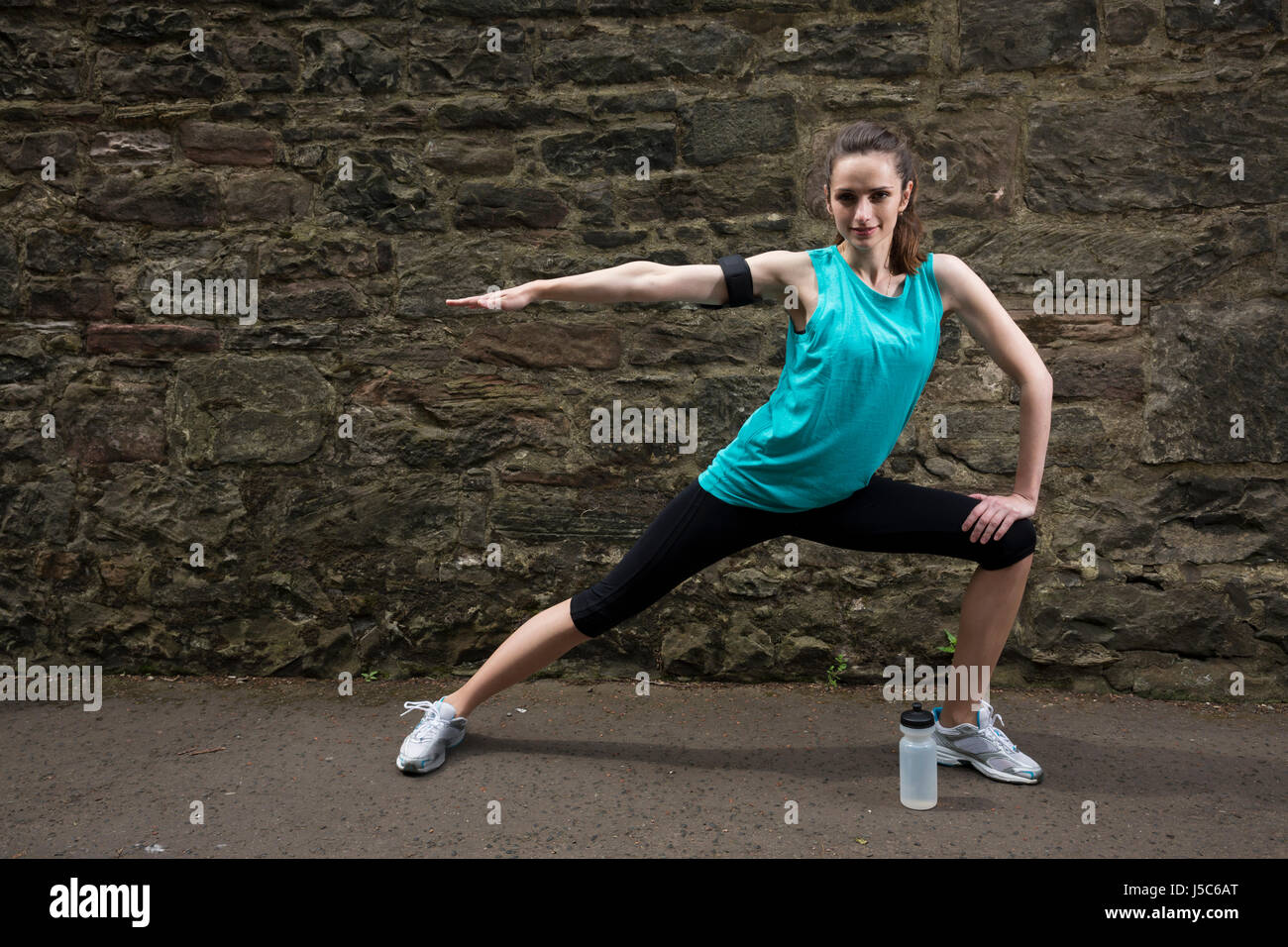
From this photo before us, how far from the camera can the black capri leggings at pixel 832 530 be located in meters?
2.71

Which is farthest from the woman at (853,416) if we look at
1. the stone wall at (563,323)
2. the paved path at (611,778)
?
the stone wall at (563,323)

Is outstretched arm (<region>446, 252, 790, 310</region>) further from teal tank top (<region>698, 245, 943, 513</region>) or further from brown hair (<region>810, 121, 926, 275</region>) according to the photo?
brown hair (<region>810, 121, 926, 275</region>)

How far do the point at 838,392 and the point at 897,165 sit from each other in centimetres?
58

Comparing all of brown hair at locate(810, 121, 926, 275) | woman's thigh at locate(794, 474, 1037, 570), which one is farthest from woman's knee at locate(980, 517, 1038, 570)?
brown hair at locate(810, 121, 926, 275)

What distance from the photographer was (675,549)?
2.76 m

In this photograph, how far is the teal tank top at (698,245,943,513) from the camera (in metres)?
2.55

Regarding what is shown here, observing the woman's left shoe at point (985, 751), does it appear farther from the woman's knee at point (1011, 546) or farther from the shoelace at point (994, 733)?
the woman's knee at point (1011, 546)

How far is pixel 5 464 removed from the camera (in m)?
3.79

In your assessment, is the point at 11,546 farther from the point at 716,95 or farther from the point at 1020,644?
the point at 1020,644

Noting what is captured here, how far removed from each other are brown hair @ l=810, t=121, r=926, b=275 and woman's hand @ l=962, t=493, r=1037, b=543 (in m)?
0.65

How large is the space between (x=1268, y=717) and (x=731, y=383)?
214 cm

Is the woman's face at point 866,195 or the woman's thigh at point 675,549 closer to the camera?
the woman's face at point 866,195

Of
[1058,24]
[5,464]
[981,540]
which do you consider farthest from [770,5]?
[5,464]

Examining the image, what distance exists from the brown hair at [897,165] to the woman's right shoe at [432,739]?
1.76m
